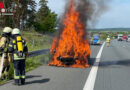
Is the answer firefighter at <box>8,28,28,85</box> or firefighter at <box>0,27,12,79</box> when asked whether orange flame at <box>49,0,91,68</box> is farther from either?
firefighter at <box>8,28,28,85</box>

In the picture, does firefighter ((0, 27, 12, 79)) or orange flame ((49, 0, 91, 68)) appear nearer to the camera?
firefighter ((0, 27, 12, 79))

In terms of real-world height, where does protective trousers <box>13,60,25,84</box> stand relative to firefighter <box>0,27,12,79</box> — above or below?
below

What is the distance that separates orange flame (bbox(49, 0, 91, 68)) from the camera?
12445 mm

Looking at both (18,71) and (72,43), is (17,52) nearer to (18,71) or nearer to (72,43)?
(18,71)

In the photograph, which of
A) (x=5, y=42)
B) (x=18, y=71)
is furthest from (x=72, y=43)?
(x=18, y=71)

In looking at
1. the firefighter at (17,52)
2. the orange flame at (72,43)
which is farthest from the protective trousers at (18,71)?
the orange flame at (72,43)

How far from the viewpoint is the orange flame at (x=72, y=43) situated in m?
12.4

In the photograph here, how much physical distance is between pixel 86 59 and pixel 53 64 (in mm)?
1692

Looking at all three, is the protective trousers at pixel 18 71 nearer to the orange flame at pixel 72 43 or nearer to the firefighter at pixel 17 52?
the firefighter at pixel 17 52

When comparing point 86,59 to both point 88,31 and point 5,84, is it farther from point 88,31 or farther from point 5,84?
point 5,84

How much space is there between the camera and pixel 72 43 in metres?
12.5

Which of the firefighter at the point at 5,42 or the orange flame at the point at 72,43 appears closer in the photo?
the firefighter at the point at 5,42

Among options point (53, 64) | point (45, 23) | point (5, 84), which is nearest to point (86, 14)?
point (53, 64)

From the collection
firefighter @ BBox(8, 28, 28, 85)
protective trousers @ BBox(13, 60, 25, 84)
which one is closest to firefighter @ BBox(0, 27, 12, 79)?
firefighter @ BBox(8, 28, 28, 85)
